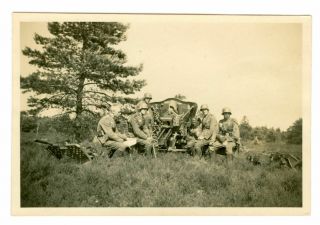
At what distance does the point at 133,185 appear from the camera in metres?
8.79

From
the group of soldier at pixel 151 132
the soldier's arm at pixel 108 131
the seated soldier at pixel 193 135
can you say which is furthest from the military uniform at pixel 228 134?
the soldier's arm at pixel 108 131

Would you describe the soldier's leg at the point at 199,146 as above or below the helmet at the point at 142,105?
below

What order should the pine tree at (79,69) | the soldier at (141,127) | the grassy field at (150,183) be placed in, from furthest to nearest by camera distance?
1. the soldier at (141,127)
2. the pine tree at (79,69)
3. the grassy field at (150,183)

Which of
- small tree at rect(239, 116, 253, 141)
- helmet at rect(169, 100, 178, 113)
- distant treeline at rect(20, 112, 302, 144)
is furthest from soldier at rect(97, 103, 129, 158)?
small tree at rect(239, 116, 253, 141)

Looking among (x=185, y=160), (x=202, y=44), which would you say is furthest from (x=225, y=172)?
(x=202, y=44)

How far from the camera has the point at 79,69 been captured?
30.4 feet

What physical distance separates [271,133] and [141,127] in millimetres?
2632

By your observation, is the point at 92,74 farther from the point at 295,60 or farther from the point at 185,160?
the point at 295,60

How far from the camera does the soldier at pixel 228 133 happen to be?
30.0 feet

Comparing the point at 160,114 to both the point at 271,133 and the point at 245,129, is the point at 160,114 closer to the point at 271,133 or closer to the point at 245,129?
the point at 245,129

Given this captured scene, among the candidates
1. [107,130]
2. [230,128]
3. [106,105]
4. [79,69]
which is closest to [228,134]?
[230,128]

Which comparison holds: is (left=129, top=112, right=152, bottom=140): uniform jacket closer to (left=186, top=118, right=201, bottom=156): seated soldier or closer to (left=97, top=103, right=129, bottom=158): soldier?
(left=97, top=103, right=129, bottom=158): soldier

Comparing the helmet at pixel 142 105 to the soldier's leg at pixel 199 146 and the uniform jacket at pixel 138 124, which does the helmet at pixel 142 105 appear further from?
the soldier's leg at pixel 199 146

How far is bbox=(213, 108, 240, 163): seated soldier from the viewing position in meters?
9.16
